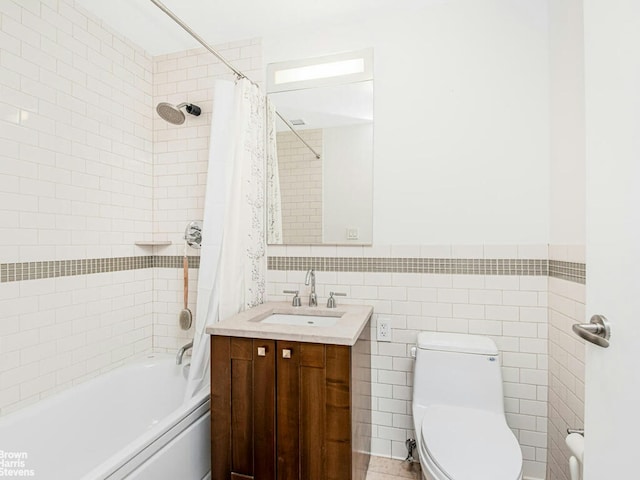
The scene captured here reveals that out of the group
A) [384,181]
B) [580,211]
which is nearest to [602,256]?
[580,211]

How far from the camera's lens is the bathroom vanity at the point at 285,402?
143 centimetres

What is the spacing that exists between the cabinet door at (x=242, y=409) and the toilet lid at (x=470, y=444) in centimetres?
71

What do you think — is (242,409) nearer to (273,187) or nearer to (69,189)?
(273,187)

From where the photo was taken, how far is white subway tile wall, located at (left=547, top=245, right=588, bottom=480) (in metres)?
1.44

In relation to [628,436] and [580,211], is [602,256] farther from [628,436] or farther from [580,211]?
[580,211]

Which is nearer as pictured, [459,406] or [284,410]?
[284,410]


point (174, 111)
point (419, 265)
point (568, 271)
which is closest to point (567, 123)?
point (568, 271)

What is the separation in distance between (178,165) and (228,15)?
1018mm

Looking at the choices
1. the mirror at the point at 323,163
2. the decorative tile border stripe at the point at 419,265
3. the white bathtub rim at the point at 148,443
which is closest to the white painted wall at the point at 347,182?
the mirror at the point at 323,163

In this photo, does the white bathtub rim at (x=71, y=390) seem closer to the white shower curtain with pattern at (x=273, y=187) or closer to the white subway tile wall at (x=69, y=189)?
the white subway tile wall at (x=69, y=189)

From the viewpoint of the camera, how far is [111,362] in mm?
2088

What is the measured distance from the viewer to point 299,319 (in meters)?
1.96

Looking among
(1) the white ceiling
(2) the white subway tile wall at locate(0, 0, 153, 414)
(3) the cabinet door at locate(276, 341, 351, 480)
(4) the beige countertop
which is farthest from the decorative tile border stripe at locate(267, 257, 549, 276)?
(1) the white ceiling

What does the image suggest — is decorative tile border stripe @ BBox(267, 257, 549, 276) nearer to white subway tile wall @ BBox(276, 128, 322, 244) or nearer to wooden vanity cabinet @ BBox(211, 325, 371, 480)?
white subway tile wall @ BBox(276, 128, 322, 244)
